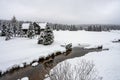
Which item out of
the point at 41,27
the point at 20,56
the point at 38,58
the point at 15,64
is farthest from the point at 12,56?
the point at 41,27

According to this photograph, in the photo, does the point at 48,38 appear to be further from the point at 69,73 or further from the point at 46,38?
the point at 69,73

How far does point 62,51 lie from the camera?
3538 cm

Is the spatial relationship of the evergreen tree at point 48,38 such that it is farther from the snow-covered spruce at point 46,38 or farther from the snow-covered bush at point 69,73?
the snow-covered bush at point 69,73

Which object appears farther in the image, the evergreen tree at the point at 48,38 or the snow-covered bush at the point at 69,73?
the evergreen tree at the point at 48,38

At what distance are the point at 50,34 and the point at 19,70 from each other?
18512mm

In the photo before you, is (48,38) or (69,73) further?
(48,38)

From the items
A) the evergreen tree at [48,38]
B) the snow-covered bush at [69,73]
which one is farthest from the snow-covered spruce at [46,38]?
the snow-covered bush at [69,73]

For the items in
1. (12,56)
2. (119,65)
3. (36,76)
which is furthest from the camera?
(12,56)

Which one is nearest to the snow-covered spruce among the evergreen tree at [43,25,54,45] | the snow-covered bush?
the evergreen tree at [43,25,54,45]

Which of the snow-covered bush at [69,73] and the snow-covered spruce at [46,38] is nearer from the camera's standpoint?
the snow-covered bush at [69,73]

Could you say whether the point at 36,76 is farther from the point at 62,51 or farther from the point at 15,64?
the point at 62,51

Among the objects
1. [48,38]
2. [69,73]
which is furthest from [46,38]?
[69,73]

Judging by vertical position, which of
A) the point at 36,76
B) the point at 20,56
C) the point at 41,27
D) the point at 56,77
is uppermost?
the point at 41,27

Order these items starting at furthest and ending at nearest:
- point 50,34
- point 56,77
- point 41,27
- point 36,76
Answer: point 41,27 → point 50,34 → point 36,76 → point 56,77
